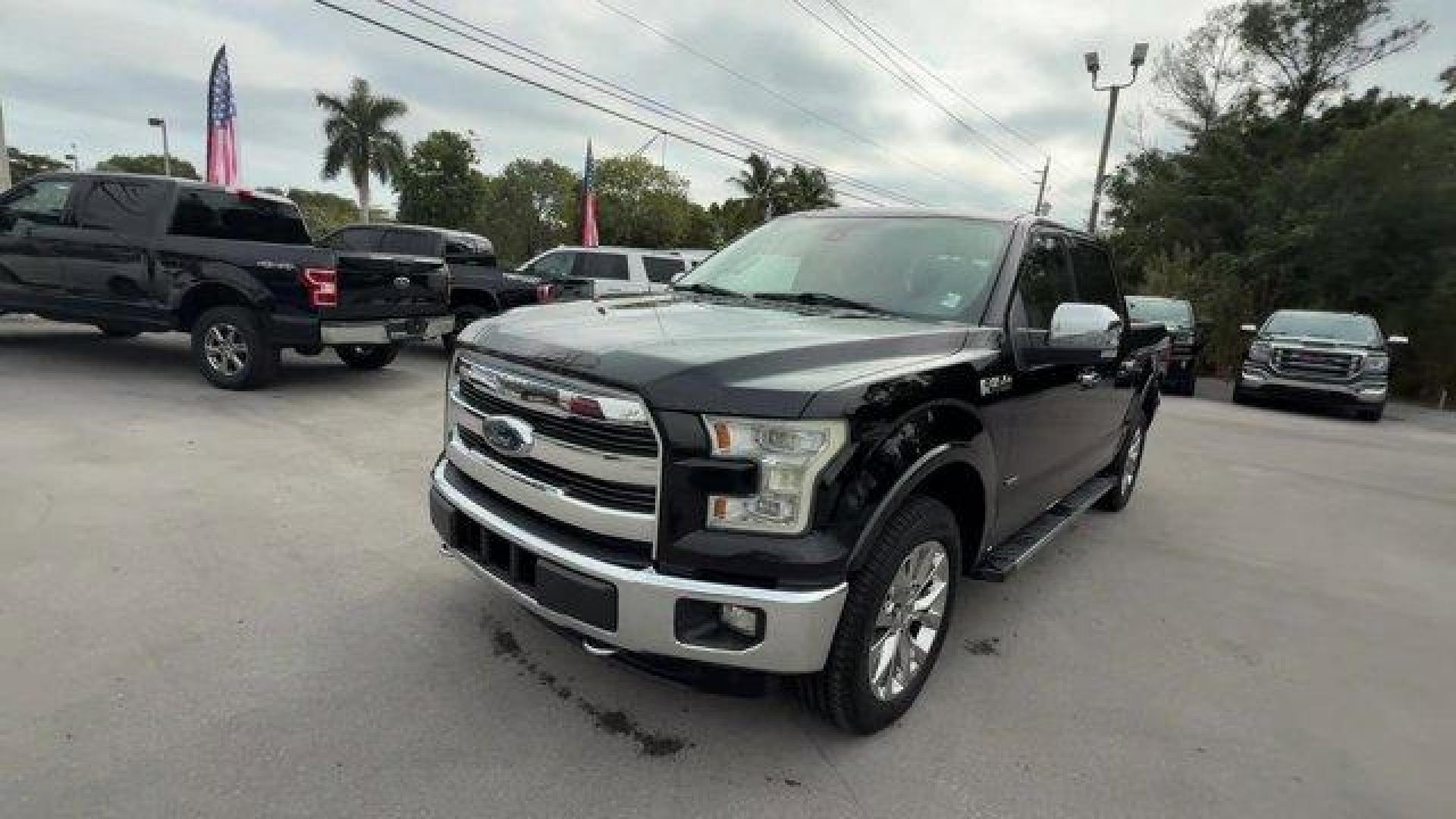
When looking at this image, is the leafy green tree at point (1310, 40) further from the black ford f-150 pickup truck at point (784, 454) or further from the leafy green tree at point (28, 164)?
the leafy green tree at point (28, 164)

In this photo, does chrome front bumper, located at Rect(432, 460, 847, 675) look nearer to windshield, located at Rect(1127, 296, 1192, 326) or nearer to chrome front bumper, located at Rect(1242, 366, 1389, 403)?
chrome front bumper, located at Rect(1242, 366, 1389, 403)

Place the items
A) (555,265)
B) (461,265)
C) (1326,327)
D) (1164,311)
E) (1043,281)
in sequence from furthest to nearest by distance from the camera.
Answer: (1164,311)
(1326,327)
(555,265)
(461,265)
(1043,281)

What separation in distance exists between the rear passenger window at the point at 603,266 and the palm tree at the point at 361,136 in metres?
40.8

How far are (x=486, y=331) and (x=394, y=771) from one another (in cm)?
152

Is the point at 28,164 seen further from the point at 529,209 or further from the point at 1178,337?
the point at 1178,337

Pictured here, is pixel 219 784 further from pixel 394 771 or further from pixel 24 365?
pixel 24 365

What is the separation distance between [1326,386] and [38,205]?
55.0 feet

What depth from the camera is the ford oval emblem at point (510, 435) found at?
8.84ft

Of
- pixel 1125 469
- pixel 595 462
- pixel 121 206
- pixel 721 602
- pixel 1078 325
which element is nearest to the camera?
pixel 721 602

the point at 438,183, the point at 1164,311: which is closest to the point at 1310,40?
the point at 1164,311

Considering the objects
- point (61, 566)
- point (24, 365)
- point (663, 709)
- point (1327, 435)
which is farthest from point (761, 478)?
point (1327, 435)

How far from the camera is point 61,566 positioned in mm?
3697

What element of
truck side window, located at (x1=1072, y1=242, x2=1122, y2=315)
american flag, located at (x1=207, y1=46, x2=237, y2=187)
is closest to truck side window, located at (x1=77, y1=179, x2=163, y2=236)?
truck side window, located at (x1=1072, y1=242, x2=1122, y2=315)

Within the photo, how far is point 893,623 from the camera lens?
2.81 metres
